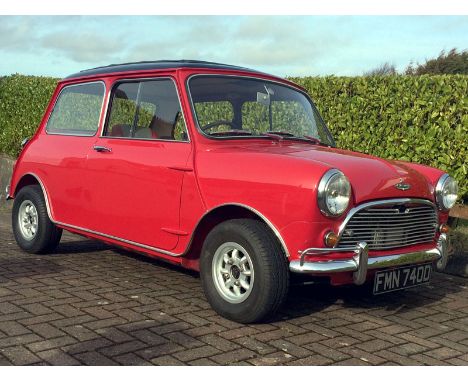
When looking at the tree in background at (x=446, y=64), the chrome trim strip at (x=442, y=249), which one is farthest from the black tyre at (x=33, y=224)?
the tree in background at (x=446, y=64)

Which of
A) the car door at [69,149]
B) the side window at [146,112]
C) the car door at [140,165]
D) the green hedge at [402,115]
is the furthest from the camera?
the green hedge at [402,115]

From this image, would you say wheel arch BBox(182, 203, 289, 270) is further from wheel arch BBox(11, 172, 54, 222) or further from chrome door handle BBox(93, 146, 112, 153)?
wheel arch BBox(11, 172, 54, 222)

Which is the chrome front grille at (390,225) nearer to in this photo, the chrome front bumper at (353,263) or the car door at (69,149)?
the chrome front bumper at (353,263)

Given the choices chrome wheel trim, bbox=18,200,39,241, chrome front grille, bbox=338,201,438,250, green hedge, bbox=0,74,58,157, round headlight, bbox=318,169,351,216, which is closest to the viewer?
round headlight, bbox=318,169,351,216

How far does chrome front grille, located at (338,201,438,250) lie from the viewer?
404 cm

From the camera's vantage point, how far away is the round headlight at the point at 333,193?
3.83 metres

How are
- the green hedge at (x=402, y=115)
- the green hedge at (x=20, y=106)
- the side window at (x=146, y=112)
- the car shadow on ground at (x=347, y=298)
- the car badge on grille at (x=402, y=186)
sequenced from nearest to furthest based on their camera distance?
the car badge on grille at (x=402, y=186) → the car shadow on ground at (x=347, y=298) → the side window at (x=146, y=112) → the green hedge at (x=402, y=115) → the green hedge at (x=20, y=106)

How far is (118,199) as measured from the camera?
16.7 ft

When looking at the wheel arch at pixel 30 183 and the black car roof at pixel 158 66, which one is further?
the wheel arch at pixel 30 183

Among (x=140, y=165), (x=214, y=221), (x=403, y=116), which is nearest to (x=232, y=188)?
(x=214, y=221)

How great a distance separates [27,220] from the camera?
6.42 metres

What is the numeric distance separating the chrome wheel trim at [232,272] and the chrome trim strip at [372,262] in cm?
37

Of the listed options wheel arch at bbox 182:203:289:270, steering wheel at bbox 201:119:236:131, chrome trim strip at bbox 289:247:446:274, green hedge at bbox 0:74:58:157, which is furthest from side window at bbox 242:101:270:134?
green hedge at bbox 0:74:58:157

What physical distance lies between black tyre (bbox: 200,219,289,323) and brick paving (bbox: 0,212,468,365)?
0.46ft
